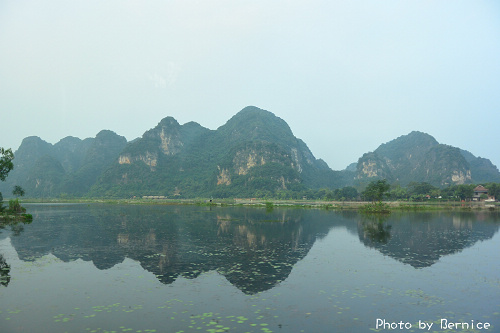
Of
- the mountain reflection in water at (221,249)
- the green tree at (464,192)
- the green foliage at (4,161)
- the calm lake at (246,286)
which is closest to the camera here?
the calm lake at (246,286)

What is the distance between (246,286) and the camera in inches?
550

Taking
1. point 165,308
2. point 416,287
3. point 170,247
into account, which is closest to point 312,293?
point 416,287

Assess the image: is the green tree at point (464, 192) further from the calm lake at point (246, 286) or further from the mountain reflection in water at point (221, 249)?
the calm lake at point (246, 286)

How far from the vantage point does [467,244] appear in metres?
25.9

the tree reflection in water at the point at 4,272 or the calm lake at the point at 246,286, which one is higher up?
the calm lake at the point at 246,286

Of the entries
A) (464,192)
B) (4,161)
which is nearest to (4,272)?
(4,161)

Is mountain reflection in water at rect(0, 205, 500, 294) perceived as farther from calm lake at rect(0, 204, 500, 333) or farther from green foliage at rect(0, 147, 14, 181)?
green foliage at rect(0, 147, 14, 181)

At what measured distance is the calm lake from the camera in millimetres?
10102

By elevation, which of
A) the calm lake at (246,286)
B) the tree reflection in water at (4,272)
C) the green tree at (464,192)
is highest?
the green tree at (464,192)

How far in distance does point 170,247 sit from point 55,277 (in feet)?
28.6

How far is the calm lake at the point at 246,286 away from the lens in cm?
1010

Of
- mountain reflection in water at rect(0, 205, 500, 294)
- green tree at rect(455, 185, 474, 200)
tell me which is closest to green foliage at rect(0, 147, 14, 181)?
mountain reflection in water at rect(0, 205, 500, 294)

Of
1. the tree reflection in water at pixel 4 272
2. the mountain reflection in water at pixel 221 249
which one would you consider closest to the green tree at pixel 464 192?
the mountain reflection in water at pixel 221 249

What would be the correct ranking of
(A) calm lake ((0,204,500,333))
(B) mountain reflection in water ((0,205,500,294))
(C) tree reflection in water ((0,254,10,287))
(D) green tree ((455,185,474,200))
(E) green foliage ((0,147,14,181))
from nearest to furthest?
1. (A) calm lake ((0,204,500,333))
2. (C) tree reflection in water ((0,254,10,287))
3. (B) mountain reflection in water ((0,205,500,294))
4. (E) green foliage ((0,147,14,181))
5. (D) green tree ((455,185,474,200))
